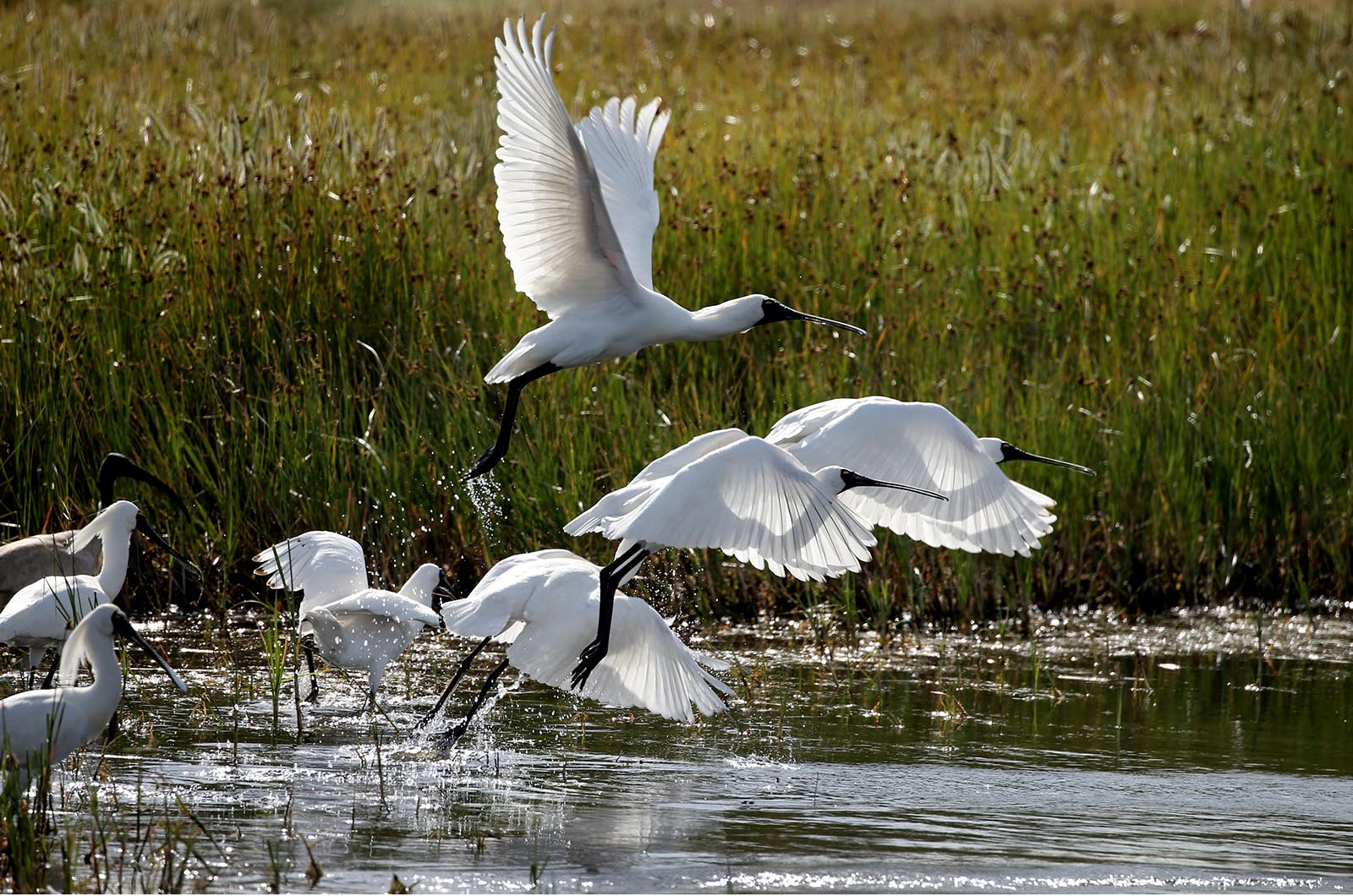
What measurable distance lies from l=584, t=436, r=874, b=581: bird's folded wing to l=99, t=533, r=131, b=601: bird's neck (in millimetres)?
2080

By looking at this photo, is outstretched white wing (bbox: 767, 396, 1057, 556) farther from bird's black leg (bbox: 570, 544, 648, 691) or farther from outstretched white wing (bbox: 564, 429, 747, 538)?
bird's black leg (bbox: 570, 544, 648, 691)

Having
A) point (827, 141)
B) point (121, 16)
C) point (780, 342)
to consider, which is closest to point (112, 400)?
point (780, 342)

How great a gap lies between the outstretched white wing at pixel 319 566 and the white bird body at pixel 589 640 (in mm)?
670

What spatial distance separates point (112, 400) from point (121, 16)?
9.11 m

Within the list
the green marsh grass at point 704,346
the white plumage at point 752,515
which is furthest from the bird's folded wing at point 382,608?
the green marsh grass at point 704,346

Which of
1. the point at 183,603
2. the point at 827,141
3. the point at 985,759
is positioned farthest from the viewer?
the point at 827,141

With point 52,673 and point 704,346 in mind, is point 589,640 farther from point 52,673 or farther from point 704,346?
point 704,346

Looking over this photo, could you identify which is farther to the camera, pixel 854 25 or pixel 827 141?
pixel 854 25

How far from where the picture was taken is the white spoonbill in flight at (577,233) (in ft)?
20.6

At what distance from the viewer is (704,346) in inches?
367

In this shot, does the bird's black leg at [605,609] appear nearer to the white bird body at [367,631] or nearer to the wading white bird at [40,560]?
the white bird body at [367,631]

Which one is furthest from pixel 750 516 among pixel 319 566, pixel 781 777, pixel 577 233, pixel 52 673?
pixel 52 673

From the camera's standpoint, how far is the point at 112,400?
27.2 feet

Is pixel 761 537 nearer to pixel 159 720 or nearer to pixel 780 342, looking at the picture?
pixel 159 720
